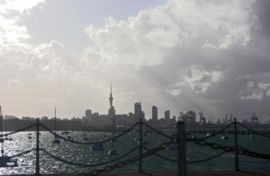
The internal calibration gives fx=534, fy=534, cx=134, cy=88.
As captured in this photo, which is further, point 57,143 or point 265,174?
point 57,143

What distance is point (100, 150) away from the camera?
11231 cm

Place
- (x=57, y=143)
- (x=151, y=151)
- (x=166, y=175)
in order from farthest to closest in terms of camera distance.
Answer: (x=57, y=143)
(x=166, y=175)
(x=151, y=151)

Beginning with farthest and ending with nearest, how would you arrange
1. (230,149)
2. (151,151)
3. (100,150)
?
(100,150), (230,149), (151,151)

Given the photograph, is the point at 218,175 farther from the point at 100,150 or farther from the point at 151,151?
the point at 100,150

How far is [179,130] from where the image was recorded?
387 inches

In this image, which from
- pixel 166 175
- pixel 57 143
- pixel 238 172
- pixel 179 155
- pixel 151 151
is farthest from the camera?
pixel 57 143

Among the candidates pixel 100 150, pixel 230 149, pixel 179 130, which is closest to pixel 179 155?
pixel 179 130

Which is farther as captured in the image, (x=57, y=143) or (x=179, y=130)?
(x=57, y=143)

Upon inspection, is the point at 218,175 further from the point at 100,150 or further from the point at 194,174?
the point at 100,150

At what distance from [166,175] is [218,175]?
5.46ft

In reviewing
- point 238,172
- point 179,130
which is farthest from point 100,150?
point 179,130

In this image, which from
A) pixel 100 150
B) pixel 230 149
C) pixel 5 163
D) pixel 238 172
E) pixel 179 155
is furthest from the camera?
pixel 100 150

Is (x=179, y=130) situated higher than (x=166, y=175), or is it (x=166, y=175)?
(x=179, y=130)

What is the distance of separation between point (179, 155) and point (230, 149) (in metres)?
3.72
